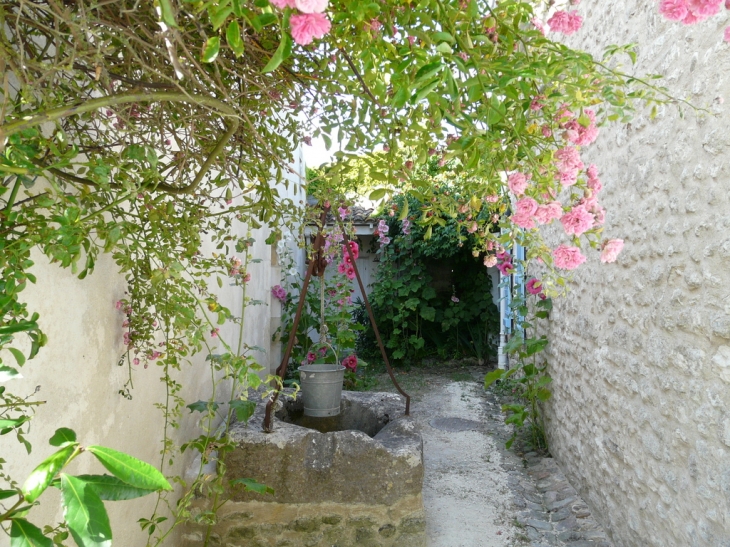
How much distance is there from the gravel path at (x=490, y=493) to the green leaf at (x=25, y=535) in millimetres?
2927

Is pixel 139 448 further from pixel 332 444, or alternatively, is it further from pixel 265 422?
pixel 332 444

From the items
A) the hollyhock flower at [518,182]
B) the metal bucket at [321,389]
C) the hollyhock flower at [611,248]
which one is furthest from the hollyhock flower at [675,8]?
the metal bucket at [321,389]

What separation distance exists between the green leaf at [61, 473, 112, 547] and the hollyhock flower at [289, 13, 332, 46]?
0.66 metres

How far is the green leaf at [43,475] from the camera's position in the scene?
1.91 ft

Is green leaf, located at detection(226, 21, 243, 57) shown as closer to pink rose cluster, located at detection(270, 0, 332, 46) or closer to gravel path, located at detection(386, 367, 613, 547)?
pink rose cluster, located at detection(270, 0, 332, 46)

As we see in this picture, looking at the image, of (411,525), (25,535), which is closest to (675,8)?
(25,535)

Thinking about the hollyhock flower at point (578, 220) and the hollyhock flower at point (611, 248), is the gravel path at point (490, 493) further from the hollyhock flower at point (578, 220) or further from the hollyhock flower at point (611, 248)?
the hollyhock flower at point (578, 220)

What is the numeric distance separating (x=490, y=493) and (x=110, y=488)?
12.2ft

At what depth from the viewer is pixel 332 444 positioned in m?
2.92

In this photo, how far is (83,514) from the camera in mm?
551

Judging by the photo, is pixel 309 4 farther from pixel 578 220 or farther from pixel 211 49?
pixel 578 220

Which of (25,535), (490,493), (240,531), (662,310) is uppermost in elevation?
(662,310)

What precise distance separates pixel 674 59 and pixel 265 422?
2546 mm

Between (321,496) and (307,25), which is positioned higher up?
(307,25)
